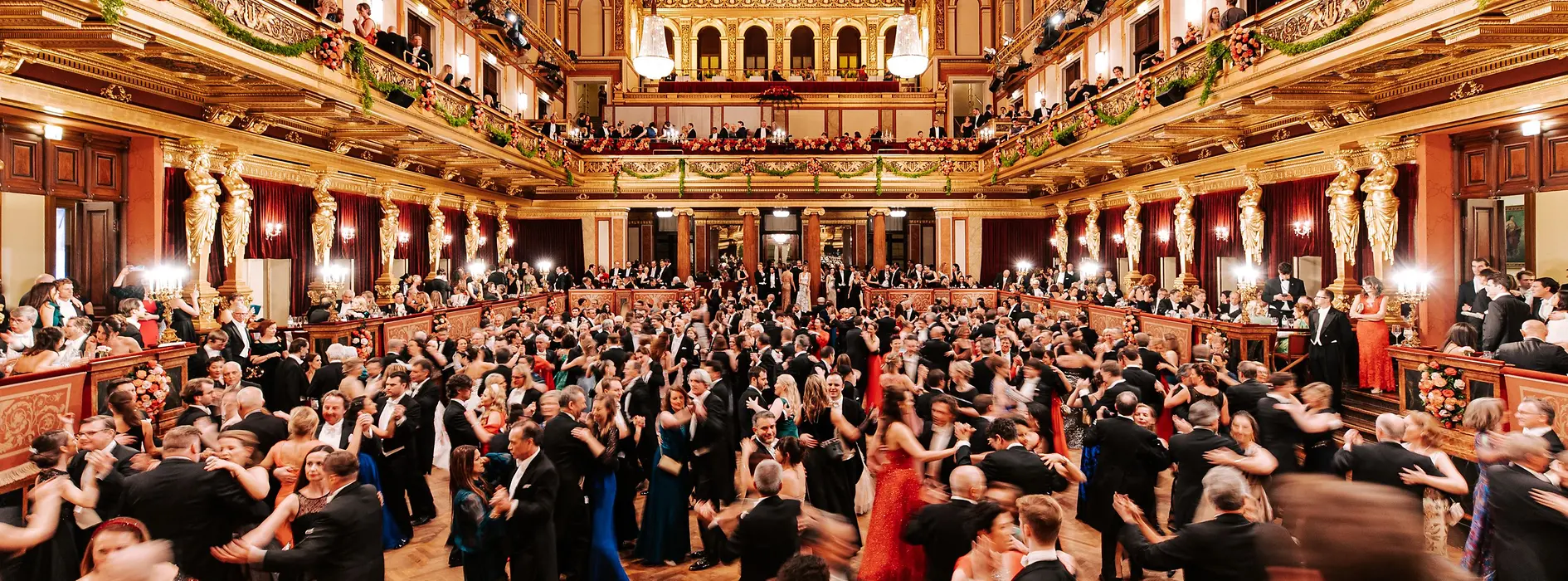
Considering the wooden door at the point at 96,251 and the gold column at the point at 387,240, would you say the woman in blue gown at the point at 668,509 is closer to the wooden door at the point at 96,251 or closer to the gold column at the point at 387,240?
the wooden door at the point at 96,251

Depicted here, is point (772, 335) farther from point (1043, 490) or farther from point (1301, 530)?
point (1301, 530)

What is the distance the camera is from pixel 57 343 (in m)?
5.80

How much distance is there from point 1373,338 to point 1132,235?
25.0 feet

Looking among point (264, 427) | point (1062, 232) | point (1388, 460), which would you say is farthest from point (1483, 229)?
point (264, 427)

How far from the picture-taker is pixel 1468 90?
8539 mm

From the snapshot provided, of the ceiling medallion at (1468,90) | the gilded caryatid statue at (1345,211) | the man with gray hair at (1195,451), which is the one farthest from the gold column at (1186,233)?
the man with gray hair at (1195,451)

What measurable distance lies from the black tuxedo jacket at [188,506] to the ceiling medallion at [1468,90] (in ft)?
35.9

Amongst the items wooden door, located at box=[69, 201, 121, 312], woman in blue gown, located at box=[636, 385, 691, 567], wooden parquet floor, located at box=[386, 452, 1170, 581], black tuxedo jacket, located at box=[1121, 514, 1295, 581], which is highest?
wooden door, located at box=[69, 201, 121, 312]

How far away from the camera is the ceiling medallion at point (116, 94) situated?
8.48m

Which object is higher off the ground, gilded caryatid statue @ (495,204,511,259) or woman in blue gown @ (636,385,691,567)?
gilded caryatid statue @ (495,204,511,259)

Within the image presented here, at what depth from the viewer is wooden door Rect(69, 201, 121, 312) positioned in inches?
357

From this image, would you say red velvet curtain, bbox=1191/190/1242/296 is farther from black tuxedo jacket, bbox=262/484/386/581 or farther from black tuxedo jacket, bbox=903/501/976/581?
black tuxedo jacket, bbox=262/484/386/581

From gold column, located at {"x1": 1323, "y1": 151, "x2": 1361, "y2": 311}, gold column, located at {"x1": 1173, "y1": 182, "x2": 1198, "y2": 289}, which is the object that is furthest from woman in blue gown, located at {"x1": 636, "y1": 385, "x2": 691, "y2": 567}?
gold column, located at {"x1": 1173, "y1": 182, "x2": 1198, "y2": 289}

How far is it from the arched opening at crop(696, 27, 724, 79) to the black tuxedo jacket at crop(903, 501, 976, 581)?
25.8 meters
